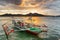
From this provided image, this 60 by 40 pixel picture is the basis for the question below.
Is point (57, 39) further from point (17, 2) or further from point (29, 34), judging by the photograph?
point (17, 2)

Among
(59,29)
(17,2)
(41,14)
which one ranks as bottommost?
(59,29)

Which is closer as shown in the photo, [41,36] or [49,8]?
[41,36]

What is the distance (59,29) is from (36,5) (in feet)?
4.47

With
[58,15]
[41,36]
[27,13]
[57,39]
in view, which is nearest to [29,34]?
[41,36]

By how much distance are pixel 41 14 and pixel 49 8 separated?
0.45 meters

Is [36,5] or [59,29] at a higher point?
[36,5]

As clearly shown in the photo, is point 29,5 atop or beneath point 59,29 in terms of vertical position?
atop

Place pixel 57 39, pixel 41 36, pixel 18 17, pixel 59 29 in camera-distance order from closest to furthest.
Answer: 1. pixel 57 39
2. pixel 41 36
3. pixel 59 29
4. pixel 18 17

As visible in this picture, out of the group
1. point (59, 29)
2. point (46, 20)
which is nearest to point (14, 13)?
point (46, 20)

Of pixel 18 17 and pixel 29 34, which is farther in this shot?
pixel 18 17

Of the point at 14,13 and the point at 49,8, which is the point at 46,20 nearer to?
the point at 49,8

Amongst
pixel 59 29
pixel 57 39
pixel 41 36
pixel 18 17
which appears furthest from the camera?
pixel 18 17

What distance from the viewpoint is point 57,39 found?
19.0 feet

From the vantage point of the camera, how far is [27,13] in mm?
7645
